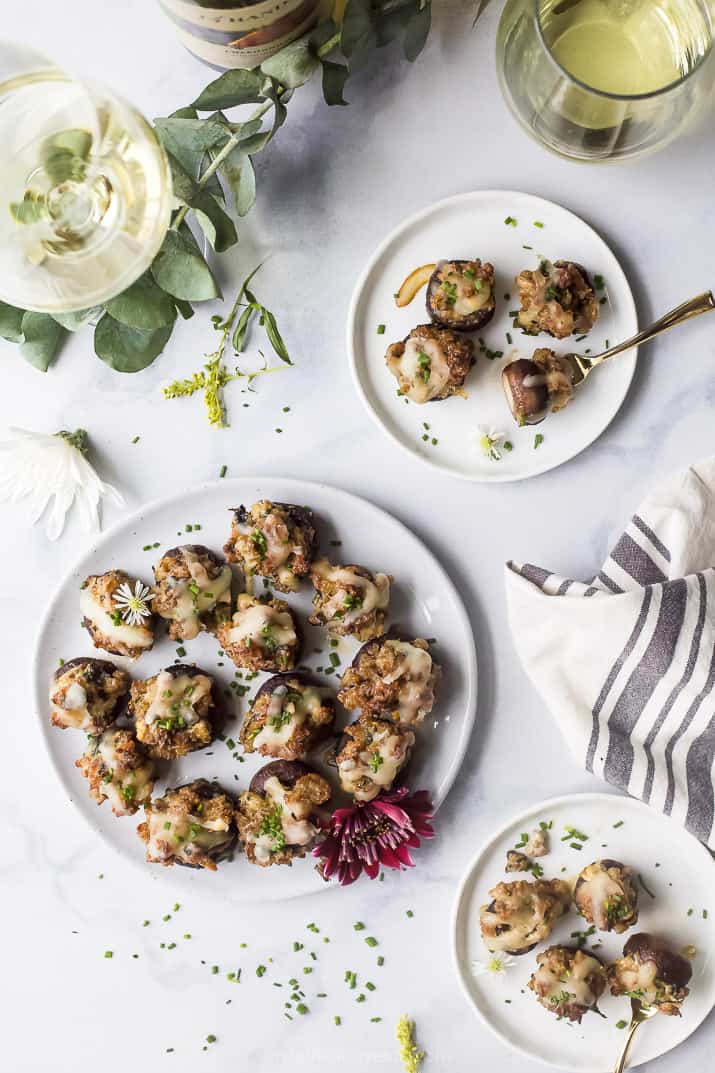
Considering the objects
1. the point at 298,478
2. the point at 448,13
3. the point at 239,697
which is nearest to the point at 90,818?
the point at 239,697

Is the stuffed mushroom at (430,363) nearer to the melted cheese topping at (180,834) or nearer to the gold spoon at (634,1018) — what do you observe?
the melted cheese topping at (180,834)

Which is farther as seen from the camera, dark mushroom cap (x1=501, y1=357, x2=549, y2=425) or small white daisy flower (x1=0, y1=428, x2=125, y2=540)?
small white daisy flower (x1=0, y1=428, x2=125, y2=540)

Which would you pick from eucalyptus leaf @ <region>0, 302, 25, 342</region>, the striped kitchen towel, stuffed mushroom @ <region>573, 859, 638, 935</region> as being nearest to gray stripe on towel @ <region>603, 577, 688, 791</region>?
the striped kitchen towel

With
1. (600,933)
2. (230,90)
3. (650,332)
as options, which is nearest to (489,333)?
(650,332)

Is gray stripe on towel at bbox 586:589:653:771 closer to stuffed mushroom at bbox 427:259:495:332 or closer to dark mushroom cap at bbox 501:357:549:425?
dark mushroom cap at bbox 501:357:549:425

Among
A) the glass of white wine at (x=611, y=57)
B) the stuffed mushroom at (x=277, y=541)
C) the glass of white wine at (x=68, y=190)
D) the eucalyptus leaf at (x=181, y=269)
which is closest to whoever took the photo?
the glass of white wine at (x=68, y=190)

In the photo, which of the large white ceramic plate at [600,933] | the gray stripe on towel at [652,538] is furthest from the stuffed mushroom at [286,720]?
the gray stripe on towel at [652,538]

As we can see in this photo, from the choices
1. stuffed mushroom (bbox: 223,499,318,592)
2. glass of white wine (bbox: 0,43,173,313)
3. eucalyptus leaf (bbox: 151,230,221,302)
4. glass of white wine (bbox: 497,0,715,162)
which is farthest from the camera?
stuffed mushroom (bbox: 223,499,318,592)
